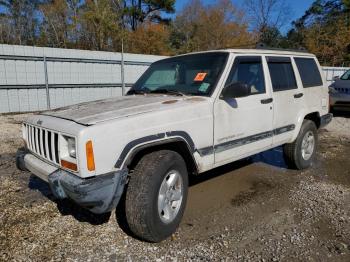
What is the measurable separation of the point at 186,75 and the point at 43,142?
1.89 metres

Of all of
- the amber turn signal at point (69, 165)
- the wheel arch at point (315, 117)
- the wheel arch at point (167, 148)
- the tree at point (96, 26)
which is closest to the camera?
the amber turn signal at point (69, 165)

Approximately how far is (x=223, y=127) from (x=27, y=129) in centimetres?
225

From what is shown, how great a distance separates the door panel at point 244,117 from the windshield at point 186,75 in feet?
0.67

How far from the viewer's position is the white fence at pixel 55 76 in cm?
1116

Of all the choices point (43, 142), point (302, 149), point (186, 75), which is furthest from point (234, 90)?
point (302, 149)

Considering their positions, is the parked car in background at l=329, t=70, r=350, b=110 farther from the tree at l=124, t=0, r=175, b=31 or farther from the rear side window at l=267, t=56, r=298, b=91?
the tree at l=124, t=0, r=175, b=31

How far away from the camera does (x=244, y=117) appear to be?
3.82 meters

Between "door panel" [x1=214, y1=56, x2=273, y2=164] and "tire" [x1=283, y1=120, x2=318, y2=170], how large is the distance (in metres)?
0.86

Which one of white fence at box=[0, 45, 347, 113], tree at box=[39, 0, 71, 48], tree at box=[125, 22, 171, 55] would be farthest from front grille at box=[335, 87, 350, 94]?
tree at box=[125, 22, 171, 55]

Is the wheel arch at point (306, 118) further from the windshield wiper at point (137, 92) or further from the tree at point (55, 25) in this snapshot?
the tree at point (55, 25)

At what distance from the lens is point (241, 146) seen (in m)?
3.87

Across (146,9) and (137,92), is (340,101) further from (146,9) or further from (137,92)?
(146,9)

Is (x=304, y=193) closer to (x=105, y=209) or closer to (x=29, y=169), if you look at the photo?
(x=105, y=209)

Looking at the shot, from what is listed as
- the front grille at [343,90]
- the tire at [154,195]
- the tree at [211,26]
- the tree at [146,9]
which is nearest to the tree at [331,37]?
the tree at [211,26]
